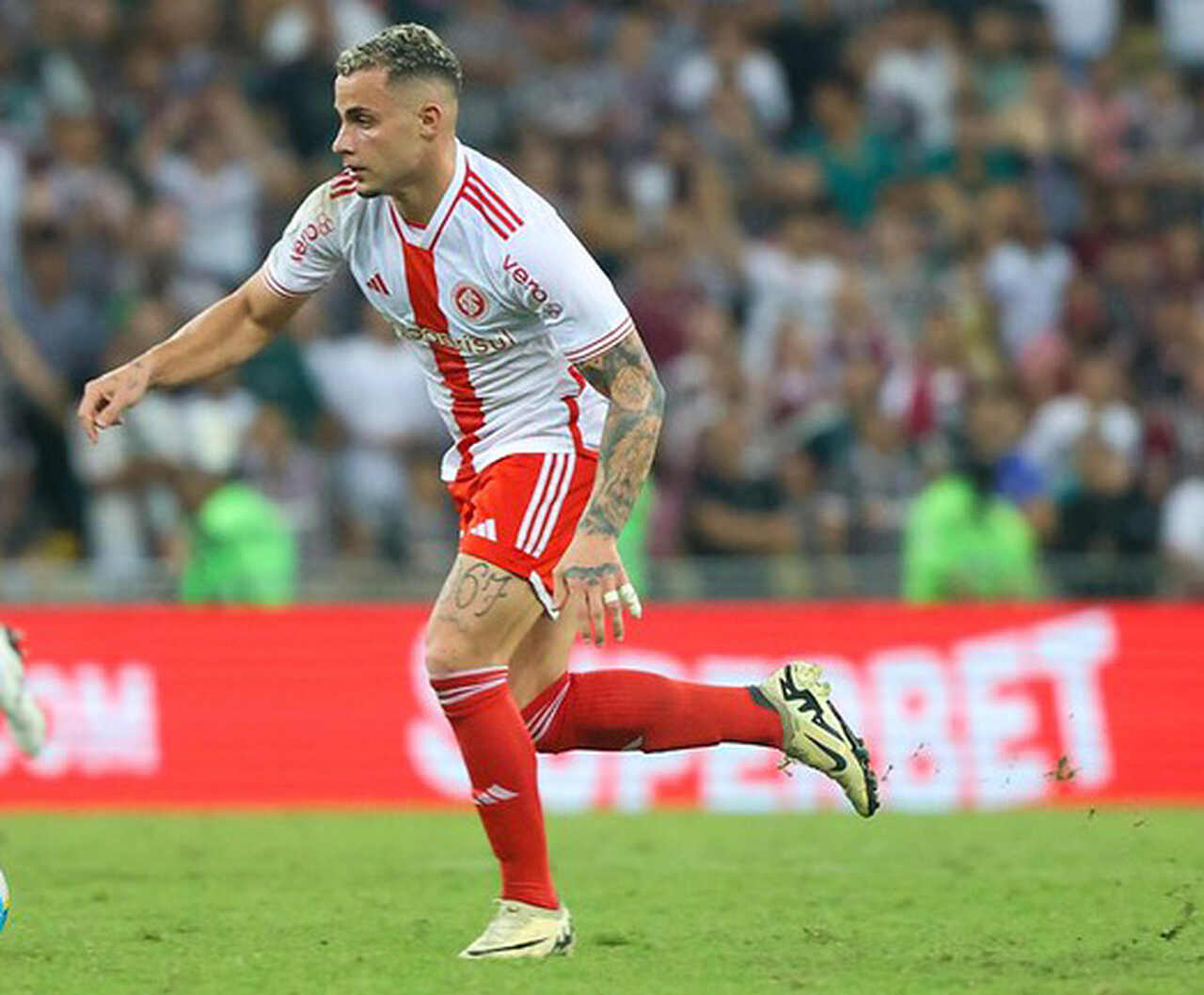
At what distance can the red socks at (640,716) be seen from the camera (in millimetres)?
7840

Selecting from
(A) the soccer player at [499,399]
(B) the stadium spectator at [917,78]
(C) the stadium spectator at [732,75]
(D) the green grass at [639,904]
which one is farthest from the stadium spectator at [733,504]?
(A) the soccer player at [499,399]

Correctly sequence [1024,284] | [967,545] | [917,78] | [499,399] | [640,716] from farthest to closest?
1. [917,78]
2. [1024,284]
3. [967,545]
4. [640,716]
5. [499,399]

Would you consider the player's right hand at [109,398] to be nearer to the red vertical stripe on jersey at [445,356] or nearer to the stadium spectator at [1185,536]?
the red vertical stripe on jersey at [445,356]

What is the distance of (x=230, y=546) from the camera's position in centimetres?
1524

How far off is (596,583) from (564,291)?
80 cm

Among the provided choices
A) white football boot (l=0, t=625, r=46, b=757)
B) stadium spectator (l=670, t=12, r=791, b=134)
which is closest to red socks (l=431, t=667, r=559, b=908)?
white football boot (l=0, t=625, r=46, b=757)

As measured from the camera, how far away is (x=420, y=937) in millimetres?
7840

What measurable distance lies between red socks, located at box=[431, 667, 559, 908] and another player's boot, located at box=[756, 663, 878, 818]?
0.91m

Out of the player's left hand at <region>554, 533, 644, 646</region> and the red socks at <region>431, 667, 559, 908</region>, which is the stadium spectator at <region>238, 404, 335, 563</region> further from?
the player's left hand at <region>554, 533, 644, 646</region>

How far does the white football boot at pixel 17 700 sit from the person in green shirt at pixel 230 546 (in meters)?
4.14

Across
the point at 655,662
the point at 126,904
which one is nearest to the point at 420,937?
the point at 126,904

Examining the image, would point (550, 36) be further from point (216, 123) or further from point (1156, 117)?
point (1156, 117)

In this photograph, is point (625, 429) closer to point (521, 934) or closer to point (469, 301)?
point (469, 301)

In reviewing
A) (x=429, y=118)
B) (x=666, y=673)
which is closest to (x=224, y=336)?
(x=429, y=118)
